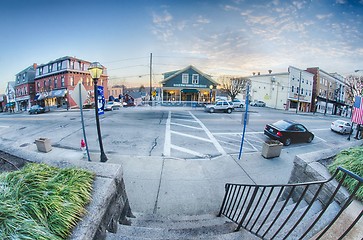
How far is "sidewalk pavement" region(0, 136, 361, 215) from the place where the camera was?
14.3ft

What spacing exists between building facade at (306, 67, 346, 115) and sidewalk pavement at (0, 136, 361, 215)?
4254cm

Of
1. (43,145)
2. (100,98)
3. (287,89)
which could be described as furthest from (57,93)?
(287,89)

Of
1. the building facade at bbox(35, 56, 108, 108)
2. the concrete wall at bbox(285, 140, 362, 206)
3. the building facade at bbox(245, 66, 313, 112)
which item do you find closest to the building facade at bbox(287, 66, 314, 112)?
the building facade at bbox(245, 66, 313, 112)

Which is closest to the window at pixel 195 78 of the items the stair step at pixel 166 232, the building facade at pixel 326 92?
the building facade at pixel 326 92

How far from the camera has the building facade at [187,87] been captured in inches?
1216

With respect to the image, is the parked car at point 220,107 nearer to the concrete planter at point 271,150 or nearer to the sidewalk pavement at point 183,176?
the sidewalk pavement at point 183,176

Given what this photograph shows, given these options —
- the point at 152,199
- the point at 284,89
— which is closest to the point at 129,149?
the point at 152,199

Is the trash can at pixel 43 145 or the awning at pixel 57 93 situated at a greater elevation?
the awning at pixel 57 93

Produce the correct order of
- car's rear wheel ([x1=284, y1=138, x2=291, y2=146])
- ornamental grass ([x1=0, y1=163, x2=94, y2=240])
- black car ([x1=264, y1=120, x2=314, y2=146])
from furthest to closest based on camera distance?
car's rear wheel ([x1=284, y1=138, x2=291, y2=146]) < black car ([x1=264, y1=120, x2=314, y2=146]) < ornamental grass ([x1=0, y1=163, x2=94, y2=240])

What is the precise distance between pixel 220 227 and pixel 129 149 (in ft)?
19.8

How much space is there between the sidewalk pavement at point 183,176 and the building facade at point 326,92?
42.5m

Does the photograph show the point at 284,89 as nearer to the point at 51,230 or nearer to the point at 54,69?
the point at 51,230

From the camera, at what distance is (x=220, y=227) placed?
10.1ft

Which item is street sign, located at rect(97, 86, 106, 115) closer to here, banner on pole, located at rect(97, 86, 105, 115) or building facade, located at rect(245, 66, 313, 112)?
banner on pole, located at rect(97, 86, 105, 115)
